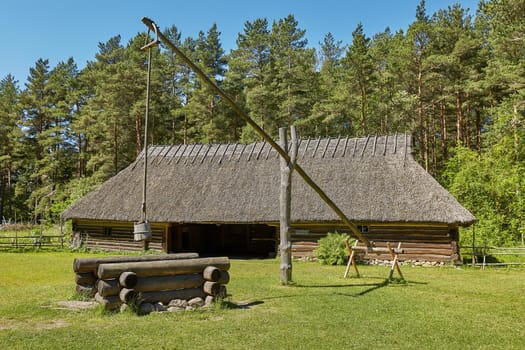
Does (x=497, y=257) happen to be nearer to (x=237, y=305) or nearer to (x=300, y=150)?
(x=300, y=150)

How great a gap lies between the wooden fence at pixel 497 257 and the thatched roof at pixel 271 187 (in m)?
1.78

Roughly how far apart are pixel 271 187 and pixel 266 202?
114 centimetres

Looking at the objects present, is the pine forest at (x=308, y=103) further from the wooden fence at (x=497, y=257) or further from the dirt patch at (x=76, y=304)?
the dirt patch at (x=76, y=304)

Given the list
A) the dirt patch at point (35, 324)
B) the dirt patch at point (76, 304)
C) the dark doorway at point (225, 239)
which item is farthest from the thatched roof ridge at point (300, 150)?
the dirt patch at point (35, 324)

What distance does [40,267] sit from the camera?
17.2 metres

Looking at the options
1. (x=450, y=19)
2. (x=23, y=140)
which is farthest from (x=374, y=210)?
(x=23, y=140)

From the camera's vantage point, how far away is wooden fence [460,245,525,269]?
17.7 metres

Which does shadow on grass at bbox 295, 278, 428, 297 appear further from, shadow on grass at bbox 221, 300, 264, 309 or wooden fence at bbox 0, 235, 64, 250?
wooden fence at bbox 0, 235, 64, 250

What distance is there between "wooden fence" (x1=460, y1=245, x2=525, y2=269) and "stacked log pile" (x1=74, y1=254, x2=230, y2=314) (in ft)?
41.5

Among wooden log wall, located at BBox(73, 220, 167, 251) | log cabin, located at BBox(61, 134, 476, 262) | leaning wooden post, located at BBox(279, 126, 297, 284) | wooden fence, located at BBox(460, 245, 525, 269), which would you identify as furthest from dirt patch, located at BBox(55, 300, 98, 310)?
wooden fence, located at BBox(460, 245, 525, 269)

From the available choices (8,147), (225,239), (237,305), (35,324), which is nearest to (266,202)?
(225,239)

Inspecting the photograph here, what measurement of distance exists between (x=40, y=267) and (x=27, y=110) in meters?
36.4

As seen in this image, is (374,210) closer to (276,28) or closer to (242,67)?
(242,67)

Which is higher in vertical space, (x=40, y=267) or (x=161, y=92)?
(x=161, y=92)
